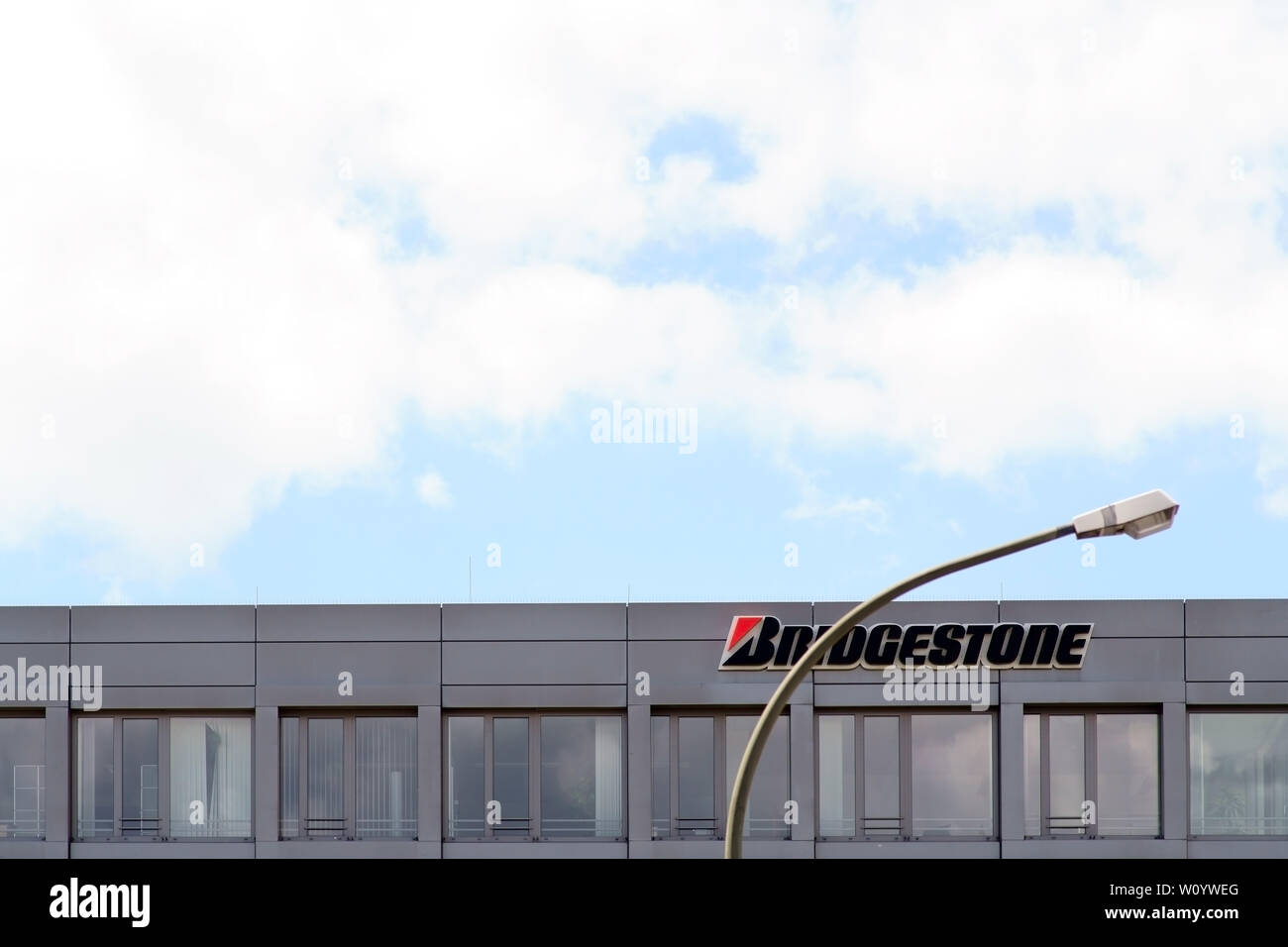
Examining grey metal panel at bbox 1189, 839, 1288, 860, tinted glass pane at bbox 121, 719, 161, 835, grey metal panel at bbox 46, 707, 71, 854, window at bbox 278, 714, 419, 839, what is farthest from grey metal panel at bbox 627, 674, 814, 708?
→ grey metal panel at bbox 46, 707, 71, 854

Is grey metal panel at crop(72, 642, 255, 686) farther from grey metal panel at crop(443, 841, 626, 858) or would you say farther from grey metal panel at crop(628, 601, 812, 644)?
grey metal panel at crop(628, 601, 812, 644)

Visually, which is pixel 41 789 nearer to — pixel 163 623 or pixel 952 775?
pixel 163 623

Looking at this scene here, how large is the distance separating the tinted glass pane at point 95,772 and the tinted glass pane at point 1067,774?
56.0 ft

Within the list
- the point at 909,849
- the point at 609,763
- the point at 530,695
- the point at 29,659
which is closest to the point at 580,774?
the point at 609,763

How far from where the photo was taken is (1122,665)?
2675 cm

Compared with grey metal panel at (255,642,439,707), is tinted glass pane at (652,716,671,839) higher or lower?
lower

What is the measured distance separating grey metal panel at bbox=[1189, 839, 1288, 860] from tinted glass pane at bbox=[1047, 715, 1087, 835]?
199 cm

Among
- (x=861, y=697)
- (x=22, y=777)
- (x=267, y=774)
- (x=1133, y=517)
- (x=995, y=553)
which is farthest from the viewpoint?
(x=22, y=777)

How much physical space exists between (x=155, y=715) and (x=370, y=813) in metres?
4.38

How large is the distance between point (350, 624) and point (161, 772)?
14.6 ft

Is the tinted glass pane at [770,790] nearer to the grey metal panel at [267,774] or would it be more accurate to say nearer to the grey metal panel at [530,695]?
the grey metal panel at [530,695]

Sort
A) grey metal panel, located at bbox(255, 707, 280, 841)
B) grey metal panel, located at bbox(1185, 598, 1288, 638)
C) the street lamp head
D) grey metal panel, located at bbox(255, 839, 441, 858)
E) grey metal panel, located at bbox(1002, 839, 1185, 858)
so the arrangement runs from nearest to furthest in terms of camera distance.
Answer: the street lamp head < grey metal panel, located at bbox(1002, 839, 1185, 858) < grey metal panel, located at bbox(255, 839, 441, 858) < grey metal panel, located at bbox(255, 707, 280, 841) < grey metal panel, located at bbox(1185, 598, 1288, 638)

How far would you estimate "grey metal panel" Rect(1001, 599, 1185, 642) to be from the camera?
2678cm

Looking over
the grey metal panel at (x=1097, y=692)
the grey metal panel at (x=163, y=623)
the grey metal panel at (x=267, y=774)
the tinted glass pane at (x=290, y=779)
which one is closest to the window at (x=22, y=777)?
the grey metal panel at (x=163, y=623)
